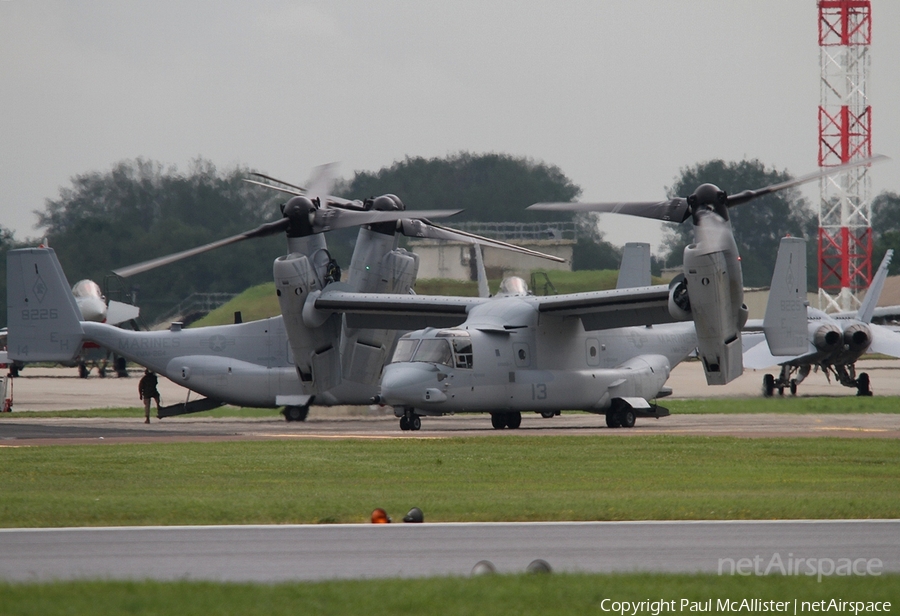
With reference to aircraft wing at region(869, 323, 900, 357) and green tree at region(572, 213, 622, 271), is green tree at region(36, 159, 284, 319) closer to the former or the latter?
green tree at region(572, 213, 622, 271)

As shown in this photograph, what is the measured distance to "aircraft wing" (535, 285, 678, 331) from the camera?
2930cm

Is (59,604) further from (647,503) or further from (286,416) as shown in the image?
(286,416)

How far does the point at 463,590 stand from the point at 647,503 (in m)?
A: 6.12

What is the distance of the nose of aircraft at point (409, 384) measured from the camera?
92.1ft

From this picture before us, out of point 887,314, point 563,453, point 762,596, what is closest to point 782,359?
point 887,314

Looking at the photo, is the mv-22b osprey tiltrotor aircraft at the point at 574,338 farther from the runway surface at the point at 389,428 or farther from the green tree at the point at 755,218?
the green tree at the point at 755,218

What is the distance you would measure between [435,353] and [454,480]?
37.9 feet

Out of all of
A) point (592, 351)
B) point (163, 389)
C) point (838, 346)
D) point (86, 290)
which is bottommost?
point (163, 389)

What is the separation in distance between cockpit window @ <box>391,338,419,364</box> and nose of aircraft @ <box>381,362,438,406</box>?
536 mm

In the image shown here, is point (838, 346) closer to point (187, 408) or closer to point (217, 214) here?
point (187, 408)

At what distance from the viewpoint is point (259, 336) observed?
114 ft

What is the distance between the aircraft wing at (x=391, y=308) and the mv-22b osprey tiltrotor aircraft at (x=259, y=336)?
40 centimetres

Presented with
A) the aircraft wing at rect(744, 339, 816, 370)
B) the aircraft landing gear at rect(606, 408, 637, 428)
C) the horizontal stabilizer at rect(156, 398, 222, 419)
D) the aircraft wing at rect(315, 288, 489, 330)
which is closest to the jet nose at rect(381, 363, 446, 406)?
the aircraft wing at rect(315, 288, 489, 330)

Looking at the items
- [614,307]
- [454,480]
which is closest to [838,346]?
[614,307]
